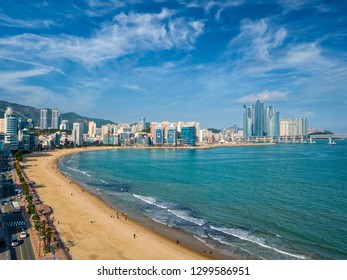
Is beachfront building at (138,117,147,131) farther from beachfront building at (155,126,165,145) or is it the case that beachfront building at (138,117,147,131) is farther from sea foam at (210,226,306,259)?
sea foam at (210,226,306,259)

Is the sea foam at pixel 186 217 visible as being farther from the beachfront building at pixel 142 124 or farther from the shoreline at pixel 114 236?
the beachfront building at pixel 142 124

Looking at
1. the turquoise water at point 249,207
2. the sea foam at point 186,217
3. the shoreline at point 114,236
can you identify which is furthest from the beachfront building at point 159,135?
the sea foam at point 186,217

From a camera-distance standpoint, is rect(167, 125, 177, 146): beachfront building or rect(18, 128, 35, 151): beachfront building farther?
rect(167, 125, 177, 146): beachfront building

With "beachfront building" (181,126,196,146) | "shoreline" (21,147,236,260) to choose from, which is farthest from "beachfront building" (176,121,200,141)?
"shoreline" (21,147,236,260)

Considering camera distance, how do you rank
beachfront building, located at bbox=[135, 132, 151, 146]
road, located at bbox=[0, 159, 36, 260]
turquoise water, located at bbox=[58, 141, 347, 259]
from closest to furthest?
road, located at bbox=[0, 159, 36, 260]
turquoise water, located at bbox=[58, 141, 347, 259]
beachfront building, located at bbox=[135, 132, 151, 146]

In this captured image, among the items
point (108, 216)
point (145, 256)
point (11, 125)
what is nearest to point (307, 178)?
point (108, 216)

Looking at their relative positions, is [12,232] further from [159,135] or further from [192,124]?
[192,124]

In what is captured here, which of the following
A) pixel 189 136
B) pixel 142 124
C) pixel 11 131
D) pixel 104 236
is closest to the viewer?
pixel 104 236

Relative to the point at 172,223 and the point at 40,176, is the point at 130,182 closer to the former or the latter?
the point at 40,176

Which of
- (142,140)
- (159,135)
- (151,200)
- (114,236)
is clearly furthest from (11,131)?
(159,135)

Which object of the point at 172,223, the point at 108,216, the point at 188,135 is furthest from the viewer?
the point at 188,135

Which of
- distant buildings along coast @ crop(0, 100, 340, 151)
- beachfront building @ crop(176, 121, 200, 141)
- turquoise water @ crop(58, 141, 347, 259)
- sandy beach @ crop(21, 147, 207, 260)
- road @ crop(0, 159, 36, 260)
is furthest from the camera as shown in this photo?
beachfront building @ crop(176, 121, 200, 141)
